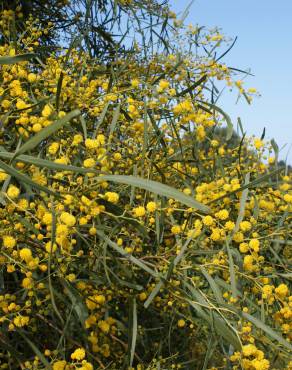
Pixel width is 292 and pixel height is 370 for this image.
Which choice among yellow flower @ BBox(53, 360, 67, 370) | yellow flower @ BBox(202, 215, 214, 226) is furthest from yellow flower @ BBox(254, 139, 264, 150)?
yellow flower @ BBox(53, 360, 67, 370)

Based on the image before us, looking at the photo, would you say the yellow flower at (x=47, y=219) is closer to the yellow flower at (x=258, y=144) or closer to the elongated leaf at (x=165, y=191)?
the elongated leaf at (x=165, y=191)

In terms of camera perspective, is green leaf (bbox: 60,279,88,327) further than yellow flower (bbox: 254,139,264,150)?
No

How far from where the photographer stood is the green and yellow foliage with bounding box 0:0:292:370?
1327mm

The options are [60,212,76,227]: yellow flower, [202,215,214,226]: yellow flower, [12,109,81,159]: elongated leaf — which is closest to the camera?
[12,109,81,159]: elongated leaf

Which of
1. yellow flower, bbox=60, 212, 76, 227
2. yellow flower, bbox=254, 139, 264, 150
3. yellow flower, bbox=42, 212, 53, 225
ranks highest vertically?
yellow flower, bbox=254, 139, 264, 150

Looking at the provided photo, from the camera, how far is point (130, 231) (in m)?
1.78

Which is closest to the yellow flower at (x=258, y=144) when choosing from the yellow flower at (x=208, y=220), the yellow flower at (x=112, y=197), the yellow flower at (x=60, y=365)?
the yellow flower at (x=208, y=220)

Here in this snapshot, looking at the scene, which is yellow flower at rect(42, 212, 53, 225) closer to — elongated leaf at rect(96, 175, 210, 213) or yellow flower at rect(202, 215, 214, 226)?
elongated leaf at rect(96, 175, 210, 213)

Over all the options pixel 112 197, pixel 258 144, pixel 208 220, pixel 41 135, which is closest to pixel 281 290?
pixel 208 220

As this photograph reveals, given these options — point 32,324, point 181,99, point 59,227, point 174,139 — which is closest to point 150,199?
point 174,139

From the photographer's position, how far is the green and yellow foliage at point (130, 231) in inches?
52.2

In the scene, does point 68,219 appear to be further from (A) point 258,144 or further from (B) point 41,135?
(A) point 258,144

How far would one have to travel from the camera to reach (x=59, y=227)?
1.26m

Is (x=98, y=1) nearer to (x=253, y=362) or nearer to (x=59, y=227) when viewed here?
(x=59, y=227)
